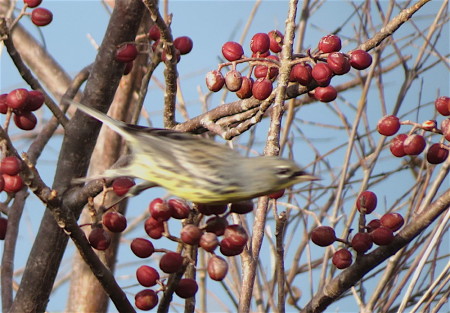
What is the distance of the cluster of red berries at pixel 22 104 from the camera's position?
8.05ft

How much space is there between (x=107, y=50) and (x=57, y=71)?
173 cm

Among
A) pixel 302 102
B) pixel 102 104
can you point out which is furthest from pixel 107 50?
pixel 302 102

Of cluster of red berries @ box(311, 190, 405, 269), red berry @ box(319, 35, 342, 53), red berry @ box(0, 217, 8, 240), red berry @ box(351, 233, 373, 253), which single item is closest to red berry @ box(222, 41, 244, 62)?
red berry @ box(319, 35, 342, 53)

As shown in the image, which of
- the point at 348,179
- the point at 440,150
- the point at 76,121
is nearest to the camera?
the point at 440,150

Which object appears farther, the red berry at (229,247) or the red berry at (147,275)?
the red berry at (147,275)

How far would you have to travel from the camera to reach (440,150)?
2.33 meters

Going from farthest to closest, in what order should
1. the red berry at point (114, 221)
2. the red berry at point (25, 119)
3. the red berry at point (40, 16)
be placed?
the red berry at point (40, 16) → the red berry at point (25, 119) → the red berry at point (114, 221)

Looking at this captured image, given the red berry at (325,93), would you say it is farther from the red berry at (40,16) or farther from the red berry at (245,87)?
the red berry at (40,16)

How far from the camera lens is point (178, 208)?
1995 mm

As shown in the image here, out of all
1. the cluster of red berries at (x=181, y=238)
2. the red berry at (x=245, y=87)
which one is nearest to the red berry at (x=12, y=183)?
the cluster of red berries at (x=181, y=238)

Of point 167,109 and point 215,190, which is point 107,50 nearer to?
point 167,109

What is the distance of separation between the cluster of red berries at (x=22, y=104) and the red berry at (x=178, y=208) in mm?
749

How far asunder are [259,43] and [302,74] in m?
0.20

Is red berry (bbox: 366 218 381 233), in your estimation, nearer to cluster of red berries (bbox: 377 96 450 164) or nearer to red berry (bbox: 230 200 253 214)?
cluster of red berries (bbox: 377 96 450 164)
